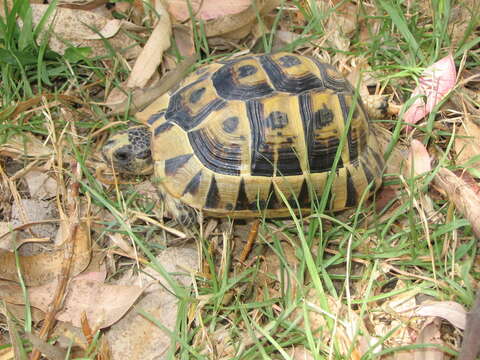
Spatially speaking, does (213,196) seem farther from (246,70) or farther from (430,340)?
(430,340)

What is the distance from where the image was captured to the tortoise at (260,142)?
2.50 meters

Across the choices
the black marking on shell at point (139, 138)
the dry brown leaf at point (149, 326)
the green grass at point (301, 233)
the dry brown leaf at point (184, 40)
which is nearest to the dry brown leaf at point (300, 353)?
the green grass at point (301, 233)

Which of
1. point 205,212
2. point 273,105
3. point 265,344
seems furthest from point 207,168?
point 265,344

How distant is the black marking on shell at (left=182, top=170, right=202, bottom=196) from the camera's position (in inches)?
99.3

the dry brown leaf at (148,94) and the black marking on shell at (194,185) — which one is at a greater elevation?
the dry brown leaf at (148,94)

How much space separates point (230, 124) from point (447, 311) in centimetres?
128

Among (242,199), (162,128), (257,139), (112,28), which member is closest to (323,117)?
(257,139)

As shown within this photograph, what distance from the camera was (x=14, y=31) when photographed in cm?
303

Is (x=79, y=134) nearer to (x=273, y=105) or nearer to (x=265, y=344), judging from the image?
(x=273, y=105)

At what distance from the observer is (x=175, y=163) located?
2.57m

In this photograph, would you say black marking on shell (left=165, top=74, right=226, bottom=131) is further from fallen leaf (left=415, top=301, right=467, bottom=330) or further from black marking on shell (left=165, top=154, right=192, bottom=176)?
fallen leaf (left=415, top=301, right=467, bottom=330)

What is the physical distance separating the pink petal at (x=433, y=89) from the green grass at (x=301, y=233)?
0.08 m

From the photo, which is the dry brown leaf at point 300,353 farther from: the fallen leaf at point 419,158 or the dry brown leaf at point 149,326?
the fallen leaf at point 419,158

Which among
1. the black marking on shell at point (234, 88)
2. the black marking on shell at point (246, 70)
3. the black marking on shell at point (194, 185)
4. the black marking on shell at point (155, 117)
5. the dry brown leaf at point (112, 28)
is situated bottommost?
the black marking on shell at point (194, 185)
